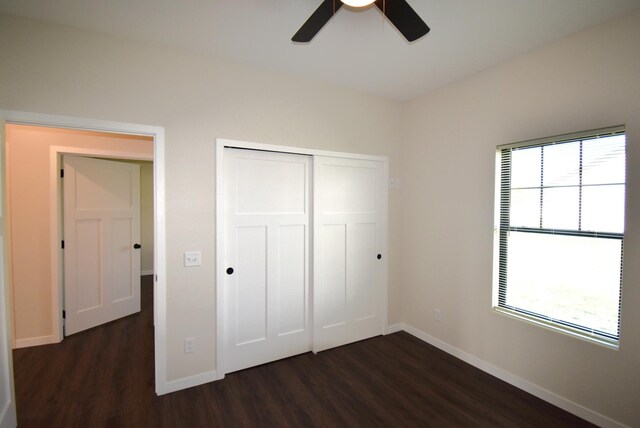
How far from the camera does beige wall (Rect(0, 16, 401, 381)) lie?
1.93 meters

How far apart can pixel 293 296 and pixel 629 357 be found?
2524mm

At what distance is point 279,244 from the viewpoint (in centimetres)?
280

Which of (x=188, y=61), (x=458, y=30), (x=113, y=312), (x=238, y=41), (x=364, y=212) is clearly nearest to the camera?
(x=458, y=30)

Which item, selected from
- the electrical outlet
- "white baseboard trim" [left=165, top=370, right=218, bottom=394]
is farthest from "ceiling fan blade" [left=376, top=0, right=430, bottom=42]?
"white baseboard trim" [left=165, top=370, right=218, bottom=394]

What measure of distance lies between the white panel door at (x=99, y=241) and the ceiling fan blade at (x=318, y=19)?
3.30m

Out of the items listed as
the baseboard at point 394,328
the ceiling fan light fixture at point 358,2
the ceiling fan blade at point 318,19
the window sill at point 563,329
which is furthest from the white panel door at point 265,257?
the window sill at point 563,329

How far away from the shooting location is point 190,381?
236 cm

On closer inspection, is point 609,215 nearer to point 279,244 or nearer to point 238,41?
point 279,244

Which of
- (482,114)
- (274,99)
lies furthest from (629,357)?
(274,99)

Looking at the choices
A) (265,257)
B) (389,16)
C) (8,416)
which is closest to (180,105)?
(265,257)

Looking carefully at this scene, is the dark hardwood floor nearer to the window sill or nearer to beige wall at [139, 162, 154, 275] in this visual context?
the window sill

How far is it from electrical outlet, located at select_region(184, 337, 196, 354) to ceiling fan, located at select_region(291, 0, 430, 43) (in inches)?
95.6

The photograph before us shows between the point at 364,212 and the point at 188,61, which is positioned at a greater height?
the point at 188,61

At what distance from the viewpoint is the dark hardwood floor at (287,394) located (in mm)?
2010
